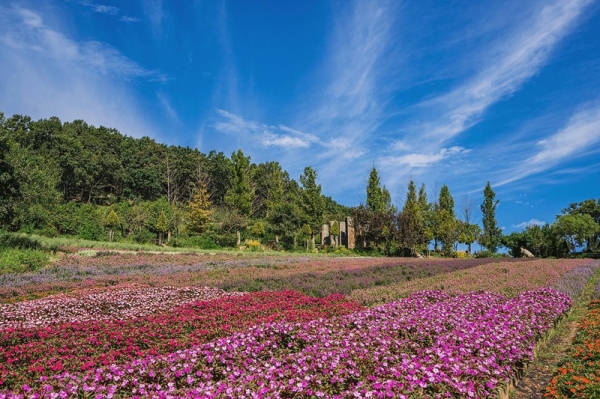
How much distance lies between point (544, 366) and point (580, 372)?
29.2 inches

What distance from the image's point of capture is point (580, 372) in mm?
4898

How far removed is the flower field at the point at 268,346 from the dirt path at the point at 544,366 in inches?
10.1

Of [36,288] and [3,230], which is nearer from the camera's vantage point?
[36,288]

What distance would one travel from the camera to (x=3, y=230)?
21234 mm

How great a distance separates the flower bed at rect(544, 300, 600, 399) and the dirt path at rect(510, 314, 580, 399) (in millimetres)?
154

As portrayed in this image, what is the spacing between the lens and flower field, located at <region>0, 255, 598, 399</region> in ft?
12.0

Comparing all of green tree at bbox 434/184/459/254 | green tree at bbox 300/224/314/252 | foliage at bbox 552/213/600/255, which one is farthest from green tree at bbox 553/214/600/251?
green tree at bbox 300/224/314/252

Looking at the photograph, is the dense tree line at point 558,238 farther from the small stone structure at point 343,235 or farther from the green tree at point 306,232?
the green tree at point 306,232

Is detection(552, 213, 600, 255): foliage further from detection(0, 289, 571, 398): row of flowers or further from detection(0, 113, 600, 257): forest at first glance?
detection(0, 289, 571, 398): row of flowers

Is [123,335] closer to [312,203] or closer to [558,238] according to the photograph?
[312,203]

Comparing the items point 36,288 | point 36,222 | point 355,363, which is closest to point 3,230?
point 36,222

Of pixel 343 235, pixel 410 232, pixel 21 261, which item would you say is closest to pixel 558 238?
pixel 410 232

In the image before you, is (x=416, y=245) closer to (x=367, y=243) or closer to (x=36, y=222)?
(x=367, y=243)

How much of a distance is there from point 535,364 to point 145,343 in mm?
6175
